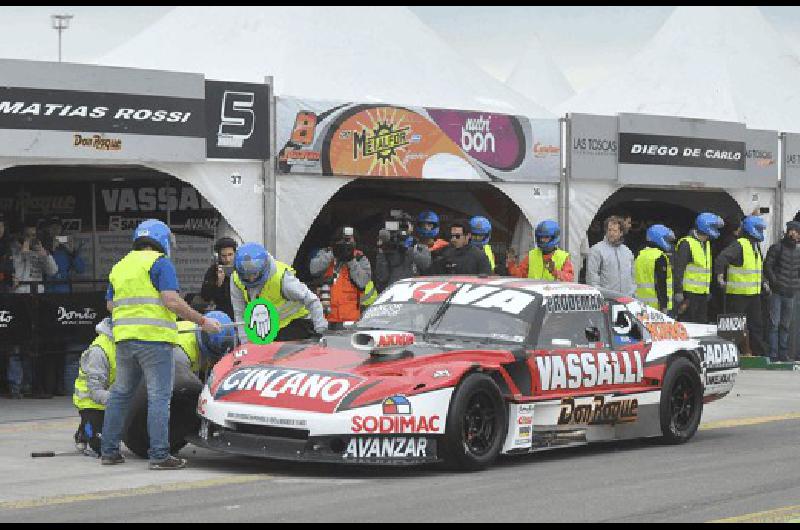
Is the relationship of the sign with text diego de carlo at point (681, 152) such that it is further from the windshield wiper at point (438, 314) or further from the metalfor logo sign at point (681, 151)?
the windshield wiper at point (438, 314)

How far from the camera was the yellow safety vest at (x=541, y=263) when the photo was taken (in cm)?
1600

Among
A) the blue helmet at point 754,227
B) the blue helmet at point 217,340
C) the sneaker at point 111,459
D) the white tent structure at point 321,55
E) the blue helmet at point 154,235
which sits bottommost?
the sneaker at point 111,459

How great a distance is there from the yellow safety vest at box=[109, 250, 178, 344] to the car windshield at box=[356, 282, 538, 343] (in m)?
1.77

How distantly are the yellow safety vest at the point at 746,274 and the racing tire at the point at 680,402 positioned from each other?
27.3 ft

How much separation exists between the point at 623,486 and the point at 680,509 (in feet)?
3.28

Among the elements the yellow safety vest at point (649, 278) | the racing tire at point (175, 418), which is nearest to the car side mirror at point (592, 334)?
the racing tire at point (175, 418)

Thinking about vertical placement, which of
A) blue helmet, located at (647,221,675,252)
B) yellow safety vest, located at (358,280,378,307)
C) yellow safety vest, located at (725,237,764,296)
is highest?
blue helmet, located at (647,221,675,252)

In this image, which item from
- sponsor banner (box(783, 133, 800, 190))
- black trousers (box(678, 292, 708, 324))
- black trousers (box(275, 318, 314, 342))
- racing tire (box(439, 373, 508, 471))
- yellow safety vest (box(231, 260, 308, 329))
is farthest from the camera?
sponsor banner (box(783, 133, 800, 190))

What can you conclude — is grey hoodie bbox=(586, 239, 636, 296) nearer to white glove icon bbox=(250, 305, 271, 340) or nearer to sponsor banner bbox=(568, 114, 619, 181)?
sponsor banner bbox=(568, 114, 619, 181)

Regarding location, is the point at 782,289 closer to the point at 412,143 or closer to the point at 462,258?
the point at 412,143

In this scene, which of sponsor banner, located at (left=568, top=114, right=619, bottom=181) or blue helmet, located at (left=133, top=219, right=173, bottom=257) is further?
sponsor banner, located at (left=568, top=114, right=619, bottom=181)

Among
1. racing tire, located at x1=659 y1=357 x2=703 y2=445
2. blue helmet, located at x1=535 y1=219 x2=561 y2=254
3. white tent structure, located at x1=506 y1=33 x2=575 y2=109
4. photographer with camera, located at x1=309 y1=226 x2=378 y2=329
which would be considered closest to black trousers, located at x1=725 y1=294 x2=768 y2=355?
blue helmet, located at x1=535 y1=219 x2=561 y2=254

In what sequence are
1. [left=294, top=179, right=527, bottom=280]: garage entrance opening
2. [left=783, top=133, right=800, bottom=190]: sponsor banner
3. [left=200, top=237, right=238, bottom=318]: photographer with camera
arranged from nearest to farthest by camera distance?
1. [left=200, top=237, right=238, bottom=318]: photographer with camera
2. [left=294, top=179, right=527, bottom=280]: garage entrance opening
3. [left=783, top=133, right=800, bottom=190]: sponsor banner

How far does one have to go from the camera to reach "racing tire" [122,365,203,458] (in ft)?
35.2
